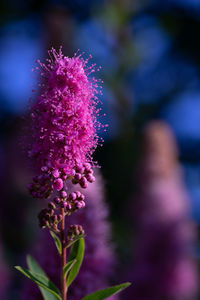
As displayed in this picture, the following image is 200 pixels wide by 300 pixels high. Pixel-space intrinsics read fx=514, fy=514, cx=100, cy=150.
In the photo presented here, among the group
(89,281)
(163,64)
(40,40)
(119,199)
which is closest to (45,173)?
(89,281)

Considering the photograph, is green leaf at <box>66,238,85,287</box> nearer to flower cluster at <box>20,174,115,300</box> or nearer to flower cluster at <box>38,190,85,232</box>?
flower cluster at <box>38,190,85,232</box>

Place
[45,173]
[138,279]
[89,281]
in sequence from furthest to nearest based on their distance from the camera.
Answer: [138,279] → [89,281] → [45,173]

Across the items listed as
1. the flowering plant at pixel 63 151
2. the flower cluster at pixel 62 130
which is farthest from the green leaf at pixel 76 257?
the flower cluster at pixel 62 130

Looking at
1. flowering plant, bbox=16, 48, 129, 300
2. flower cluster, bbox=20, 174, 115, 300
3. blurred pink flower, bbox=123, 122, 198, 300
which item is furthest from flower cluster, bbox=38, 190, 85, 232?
blurred pink flower, bbox=123, 122, 198, 300

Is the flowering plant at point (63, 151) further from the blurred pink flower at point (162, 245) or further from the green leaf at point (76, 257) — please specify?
the blurred pink flower at point (162, 245)

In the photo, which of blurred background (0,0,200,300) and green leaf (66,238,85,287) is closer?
green leaf (66,238,85,287)

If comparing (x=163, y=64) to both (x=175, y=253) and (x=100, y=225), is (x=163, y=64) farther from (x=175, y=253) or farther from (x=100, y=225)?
(x=100, y=225)

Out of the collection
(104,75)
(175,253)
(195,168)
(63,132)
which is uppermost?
(104,75)
